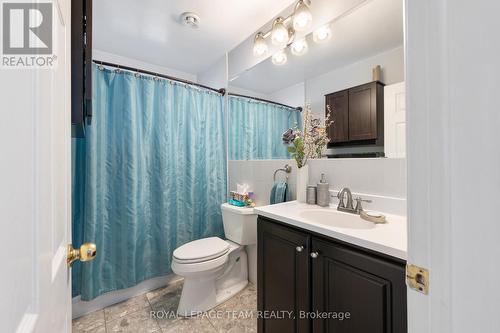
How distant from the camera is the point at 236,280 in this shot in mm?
1861

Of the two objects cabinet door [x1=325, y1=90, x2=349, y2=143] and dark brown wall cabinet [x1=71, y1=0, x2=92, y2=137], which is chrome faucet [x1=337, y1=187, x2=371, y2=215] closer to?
cabinet door [x1=325, y1=90, x2=349, y2=143]

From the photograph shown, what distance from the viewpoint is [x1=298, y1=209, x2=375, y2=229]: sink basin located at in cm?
109

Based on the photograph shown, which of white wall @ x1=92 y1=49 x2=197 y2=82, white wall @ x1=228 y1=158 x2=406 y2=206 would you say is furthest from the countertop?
white wall @ x1=92 y1=49 x2=197 y2=82

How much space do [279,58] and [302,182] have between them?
1.01 meters

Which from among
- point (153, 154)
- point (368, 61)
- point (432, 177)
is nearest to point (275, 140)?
point (368, 61)

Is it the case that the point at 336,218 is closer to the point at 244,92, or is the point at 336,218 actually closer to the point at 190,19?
the point at 244,92

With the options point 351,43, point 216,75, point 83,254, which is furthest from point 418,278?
point 216,75

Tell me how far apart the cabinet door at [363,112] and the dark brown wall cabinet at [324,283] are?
691 mm

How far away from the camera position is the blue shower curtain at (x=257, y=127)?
1.69 m

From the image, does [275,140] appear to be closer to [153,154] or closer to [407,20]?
[153,154]

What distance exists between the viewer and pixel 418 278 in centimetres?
38

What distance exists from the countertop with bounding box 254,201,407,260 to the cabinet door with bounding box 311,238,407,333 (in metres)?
0.04

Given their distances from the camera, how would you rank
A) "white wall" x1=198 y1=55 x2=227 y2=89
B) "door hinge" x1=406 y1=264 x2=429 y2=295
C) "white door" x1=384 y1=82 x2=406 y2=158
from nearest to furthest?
"door hinge" x1=406 y1=264 x2=429 y2=295 < "white door" x1=384 y1=82 x2=406 y2=158 < "white wall" x1=198 y1=55 x2=227 y2=89

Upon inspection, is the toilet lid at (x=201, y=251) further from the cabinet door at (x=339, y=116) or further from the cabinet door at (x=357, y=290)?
the cabinet door at (x=339, y=116)
